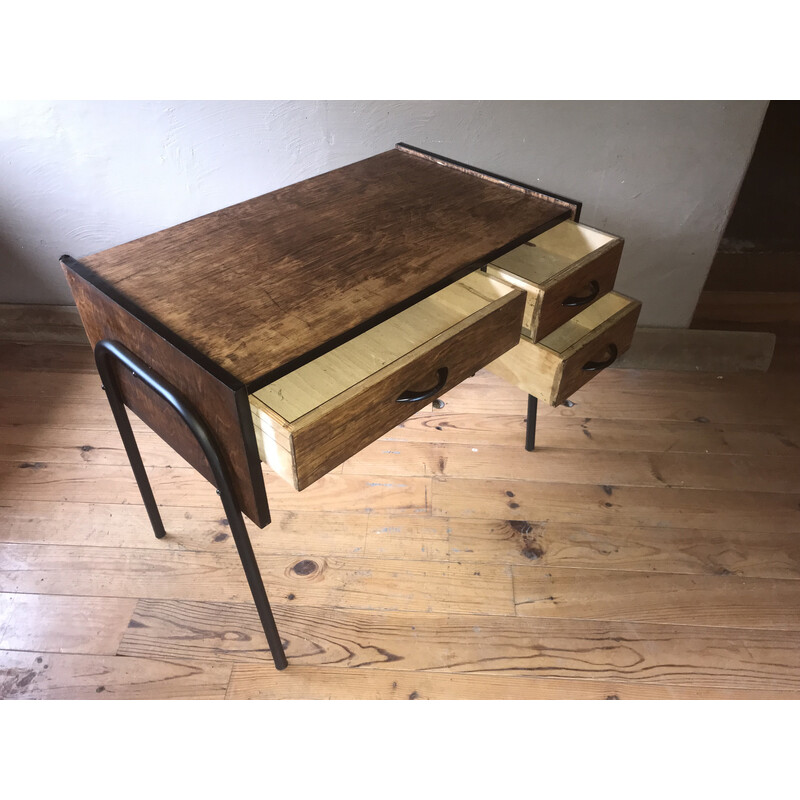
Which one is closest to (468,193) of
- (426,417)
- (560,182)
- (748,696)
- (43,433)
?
(560,182)

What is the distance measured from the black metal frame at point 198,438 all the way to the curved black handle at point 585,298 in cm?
67

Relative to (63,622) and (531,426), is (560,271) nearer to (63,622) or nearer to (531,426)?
(531,426)

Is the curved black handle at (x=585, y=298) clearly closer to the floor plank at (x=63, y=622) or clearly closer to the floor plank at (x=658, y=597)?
the floor plank at (x=658, y=597)

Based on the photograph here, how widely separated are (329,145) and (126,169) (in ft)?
1.77

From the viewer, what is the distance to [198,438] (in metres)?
0.92

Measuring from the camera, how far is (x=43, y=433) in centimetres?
173

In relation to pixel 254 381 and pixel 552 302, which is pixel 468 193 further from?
pixel 254 381

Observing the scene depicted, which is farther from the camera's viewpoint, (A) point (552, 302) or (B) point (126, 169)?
(B) point (126, 169)

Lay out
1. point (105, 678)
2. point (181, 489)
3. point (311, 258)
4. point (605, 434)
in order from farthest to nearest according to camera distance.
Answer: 1. point (605, 434)
2. point (181, 489)
3. point (105, 678)
4. point (311, 258)

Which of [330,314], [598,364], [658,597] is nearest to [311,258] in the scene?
[330,314]

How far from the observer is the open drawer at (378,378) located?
2.91 ft

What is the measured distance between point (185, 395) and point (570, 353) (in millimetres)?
683

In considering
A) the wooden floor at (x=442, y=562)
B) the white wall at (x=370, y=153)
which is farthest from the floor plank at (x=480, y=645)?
the white wall at (x=370, y=153)
